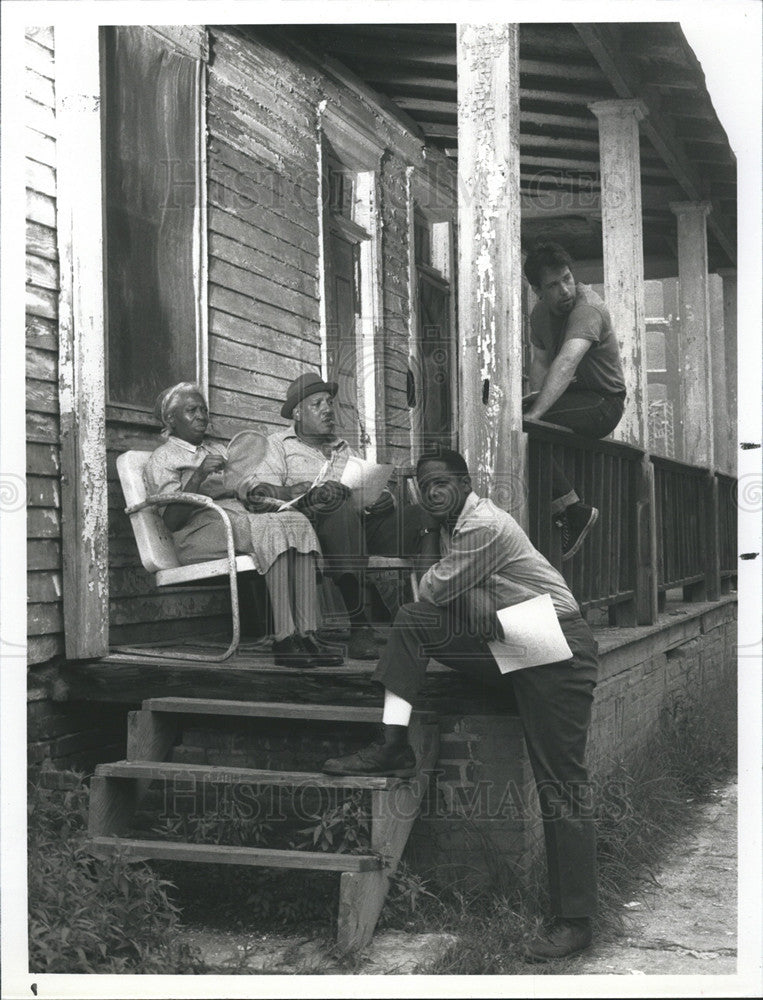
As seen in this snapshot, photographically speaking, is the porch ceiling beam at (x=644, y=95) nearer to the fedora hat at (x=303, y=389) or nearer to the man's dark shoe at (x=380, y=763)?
the fedora hat at (x=303, y=389)

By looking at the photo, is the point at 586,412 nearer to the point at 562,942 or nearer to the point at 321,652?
the point at 321,652

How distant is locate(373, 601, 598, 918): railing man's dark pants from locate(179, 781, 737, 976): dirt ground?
0.94 feet

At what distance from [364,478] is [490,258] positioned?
141 cm

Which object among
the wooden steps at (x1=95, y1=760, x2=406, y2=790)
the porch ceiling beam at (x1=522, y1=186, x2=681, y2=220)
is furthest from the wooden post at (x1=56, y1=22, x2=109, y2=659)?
the porch ceiling beam at (x1=522, y1=186, x2=681, y2=220)

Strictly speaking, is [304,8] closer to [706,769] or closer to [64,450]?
[64,450]

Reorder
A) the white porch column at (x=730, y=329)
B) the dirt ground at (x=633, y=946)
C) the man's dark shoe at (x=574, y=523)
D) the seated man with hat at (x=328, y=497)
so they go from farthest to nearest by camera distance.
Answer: the white porch column at (x=730, y=329), the seated man with hat at (x=328, y=497), the man's dark shoe at (x=574, y=523), the dirt ground at (x=633, y=946)

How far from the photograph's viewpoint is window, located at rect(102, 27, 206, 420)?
5770 mm

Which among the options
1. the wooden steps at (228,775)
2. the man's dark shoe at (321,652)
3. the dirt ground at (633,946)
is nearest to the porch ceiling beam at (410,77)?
the man's dark shoe at (321,652)

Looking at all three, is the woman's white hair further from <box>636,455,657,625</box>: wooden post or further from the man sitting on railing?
<box>636,455,657,625</box>: wooden post

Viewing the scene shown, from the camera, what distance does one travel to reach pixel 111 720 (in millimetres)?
5641

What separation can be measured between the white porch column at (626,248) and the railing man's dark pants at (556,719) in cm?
279

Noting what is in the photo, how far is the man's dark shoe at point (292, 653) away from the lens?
16.4ft

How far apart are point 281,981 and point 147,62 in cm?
435

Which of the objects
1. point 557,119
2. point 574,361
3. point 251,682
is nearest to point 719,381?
point 557,119
